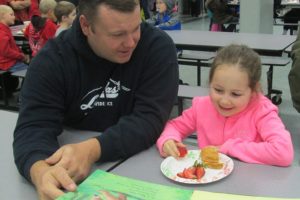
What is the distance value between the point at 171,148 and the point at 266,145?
283mm

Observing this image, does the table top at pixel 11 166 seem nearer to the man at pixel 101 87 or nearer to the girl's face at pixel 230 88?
the man at pixel 101 87

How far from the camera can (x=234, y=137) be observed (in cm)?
132

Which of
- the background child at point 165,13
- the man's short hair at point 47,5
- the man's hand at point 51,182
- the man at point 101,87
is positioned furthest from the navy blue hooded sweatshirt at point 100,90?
the man's short hair at point 47,5

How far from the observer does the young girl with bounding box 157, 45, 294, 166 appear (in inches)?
46.3

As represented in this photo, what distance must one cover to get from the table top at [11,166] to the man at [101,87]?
30 millimetres

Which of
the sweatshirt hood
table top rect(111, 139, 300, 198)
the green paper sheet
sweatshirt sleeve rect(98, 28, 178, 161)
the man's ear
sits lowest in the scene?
table top rect(111, 139, 300, 198)

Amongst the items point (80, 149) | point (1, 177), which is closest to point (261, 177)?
point (80, 149)

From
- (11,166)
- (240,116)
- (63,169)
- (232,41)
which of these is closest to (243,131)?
(240,116)

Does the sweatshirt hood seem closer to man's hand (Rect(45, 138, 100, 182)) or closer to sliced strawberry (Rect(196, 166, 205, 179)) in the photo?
man's hand (Rect(45, 138, 100, 182))

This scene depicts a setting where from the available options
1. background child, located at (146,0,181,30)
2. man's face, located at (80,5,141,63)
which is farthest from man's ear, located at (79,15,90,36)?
background child, located at (146,0,181,30)

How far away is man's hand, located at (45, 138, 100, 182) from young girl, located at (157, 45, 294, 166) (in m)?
0.24

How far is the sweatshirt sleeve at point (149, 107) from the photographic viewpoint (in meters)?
1.25

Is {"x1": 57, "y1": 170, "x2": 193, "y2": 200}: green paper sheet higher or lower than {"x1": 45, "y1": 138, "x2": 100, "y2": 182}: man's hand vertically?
lower

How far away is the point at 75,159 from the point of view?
43.1 inches
